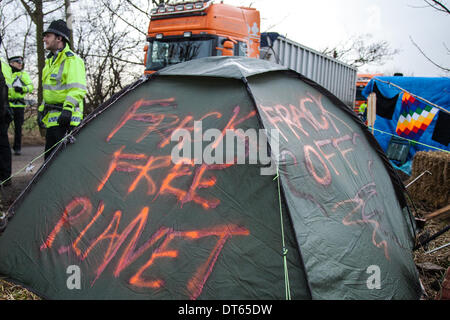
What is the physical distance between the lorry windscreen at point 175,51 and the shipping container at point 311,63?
181 centimetres

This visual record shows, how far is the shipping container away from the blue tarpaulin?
2.00 metres

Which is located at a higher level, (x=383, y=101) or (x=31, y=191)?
(x=383, y=101)

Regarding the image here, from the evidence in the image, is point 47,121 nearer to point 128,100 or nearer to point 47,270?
point 128,100

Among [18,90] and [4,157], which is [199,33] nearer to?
[18,90]

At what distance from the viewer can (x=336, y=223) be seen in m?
2.35

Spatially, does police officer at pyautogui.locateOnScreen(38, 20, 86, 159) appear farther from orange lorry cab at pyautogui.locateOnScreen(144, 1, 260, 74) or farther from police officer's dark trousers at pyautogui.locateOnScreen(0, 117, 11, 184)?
orange lorry cab at pyautogui.locateOnScreen(144, 1, 260, 74)

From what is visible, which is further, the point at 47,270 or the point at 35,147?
the point at 35,147

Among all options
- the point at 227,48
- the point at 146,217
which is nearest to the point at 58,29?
the point at 146,217

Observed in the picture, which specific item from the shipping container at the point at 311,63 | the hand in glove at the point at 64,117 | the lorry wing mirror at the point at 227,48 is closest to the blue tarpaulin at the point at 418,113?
the shipping container at the point at 311,63

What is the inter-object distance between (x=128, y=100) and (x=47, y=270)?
1.32 meters

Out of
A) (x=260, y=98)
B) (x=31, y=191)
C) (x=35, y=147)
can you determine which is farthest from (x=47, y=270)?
(x=35, y=147)

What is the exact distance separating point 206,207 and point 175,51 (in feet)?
18.0

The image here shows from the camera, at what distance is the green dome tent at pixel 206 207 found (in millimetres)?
2113

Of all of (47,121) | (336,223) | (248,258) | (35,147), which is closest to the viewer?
(248,258)
